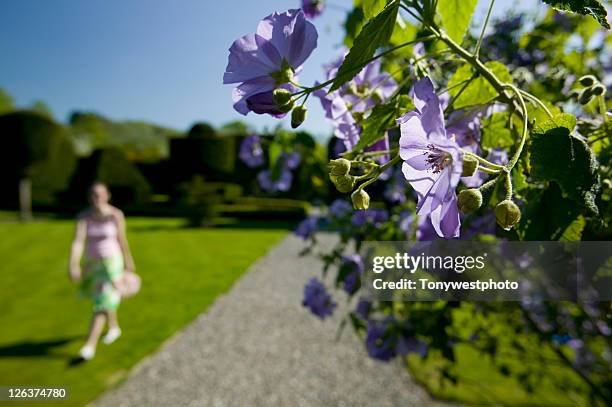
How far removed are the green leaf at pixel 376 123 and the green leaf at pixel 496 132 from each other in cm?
22

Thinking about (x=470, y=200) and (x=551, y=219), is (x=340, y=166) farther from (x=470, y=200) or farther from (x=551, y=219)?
(x=551, y=219)

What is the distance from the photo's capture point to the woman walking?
A: 4.50 m

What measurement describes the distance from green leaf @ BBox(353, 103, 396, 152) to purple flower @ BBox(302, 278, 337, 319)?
1.28 m

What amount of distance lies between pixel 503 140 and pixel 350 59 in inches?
14.4

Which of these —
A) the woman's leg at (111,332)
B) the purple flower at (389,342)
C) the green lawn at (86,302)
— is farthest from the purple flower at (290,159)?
the woman's leg at (111,332)

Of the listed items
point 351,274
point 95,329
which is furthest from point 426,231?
point 95,329

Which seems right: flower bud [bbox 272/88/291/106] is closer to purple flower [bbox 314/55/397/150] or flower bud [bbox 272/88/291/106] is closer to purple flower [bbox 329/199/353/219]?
purple flower [bbox 314/55/397/150]

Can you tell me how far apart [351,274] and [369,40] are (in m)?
1.01

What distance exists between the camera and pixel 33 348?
4.36 metres

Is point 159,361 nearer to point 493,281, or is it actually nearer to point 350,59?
point 493,281

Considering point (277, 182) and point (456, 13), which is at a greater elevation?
point (456, 13)

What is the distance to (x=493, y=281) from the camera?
0.93 m

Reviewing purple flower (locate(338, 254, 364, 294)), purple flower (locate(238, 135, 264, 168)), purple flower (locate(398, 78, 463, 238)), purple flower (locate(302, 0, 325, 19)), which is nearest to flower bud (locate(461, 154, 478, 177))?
purple flower (locate(398, 78, 463, 238))

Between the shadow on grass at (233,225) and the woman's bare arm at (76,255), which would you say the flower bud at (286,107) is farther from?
the shadow on grass at (233,225)
